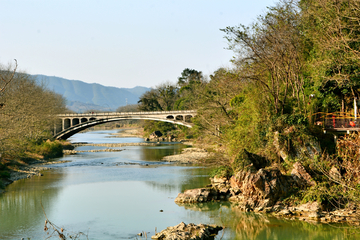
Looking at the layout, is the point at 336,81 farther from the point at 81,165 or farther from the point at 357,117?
the point at 81,165

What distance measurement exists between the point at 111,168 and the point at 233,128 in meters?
15.2

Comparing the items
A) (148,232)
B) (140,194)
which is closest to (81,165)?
(140,194)

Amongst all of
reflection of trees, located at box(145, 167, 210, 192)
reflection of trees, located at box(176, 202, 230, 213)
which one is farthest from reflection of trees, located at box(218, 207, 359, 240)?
reflection of trees, located at box(145, 167, 210, 192)

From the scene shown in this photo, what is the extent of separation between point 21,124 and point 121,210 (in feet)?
67.5

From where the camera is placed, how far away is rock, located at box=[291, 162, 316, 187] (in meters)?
19.8

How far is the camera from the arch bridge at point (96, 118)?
62.3 m

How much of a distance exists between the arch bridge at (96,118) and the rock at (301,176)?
4089 centimetres

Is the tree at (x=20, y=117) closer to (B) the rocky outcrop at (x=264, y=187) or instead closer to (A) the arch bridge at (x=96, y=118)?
(A) the arch bridge at (x=96, y=118)

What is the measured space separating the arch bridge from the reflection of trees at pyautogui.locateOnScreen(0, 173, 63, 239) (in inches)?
1288

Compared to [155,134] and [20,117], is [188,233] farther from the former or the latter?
[155,134]

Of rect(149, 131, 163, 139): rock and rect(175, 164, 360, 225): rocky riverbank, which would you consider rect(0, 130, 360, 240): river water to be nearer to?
rect(175, 164, 360, 225): rocky riverbank

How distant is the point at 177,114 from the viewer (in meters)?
61.9

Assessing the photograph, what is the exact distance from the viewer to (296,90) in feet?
85.3

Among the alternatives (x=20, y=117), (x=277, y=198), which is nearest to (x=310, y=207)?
(x=277, y=198)
